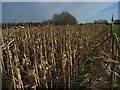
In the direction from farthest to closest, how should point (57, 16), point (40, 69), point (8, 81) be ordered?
point (57, 16)
point (40, 69)
point (8, 81)

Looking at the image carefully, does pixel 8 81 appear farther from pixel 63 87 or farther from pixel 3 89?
pixel 63 87

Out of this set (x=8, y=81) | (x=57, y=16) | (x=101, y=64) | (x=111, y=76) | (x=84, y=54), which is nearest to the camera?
(x=111, y=76)

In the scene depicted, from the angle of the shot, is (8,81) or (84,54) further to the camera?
(84,54)

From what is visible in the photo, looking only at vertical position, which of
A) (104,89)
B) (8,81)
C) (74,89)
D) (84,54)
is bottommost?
(74,89)

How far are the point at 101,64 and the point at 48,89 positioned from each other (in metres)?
1.03

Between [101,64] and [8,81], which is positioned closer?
[101,64]

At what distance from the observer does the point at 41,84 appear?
1715 mm

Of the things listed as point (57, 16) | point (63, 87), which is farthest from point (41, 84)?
point (57, 16)

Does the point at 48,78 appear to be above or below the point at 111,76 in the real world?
below

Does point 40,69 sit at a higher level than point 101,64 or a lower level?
lower

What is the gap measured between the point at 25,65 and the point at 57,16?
14.8ft

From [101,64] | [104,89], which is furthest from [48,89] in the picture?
[101,64]

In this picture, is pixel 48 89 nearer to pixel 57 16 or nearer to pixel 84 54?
pixel 84 54

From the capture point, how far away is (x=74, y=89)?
1.74 m
